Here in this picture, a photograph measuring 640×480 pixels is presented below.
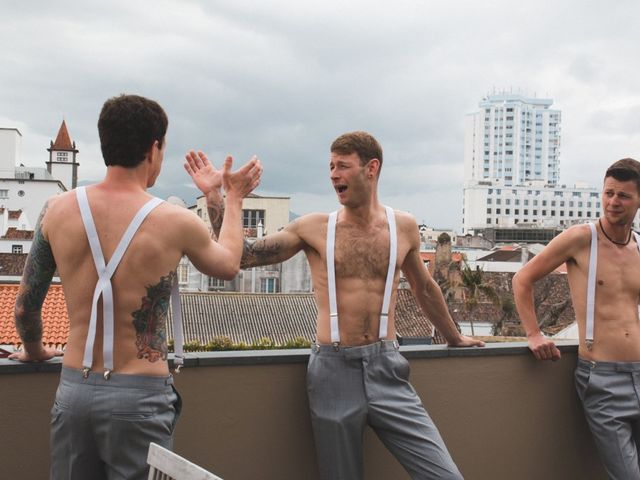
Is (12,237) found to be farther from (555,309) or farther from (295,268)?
(555,309)

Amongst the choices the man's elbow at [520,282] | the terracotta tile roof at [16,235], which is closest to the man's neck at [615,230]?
the man's elbow at [520,282]

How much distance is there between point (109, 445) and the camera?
2027mm

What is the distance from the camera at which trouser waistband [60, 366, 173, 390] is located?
2055 millimetres

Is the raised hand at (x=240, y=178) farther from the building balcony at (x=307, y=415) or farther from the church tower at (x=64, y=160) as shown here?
the church tower at (x=64, y=160)

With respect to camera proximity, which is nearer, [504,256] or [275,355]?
[275,355]

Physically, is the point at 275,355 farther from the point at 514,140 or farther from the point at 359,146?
the point at 514,140

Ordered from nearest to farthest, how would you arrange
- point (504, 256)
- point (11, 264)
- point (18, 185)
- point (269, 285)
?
point (11, 264) → point (269, 285) → point (504, 256) → point (18, 185)

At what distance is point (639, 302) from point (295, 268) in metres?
32.0

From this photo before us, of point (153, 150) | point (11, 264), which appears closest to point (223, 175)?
point (153, 150)

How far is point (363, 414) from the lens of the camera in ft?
8.96

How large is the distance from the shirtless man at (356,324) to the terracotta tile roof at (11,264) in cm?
2832

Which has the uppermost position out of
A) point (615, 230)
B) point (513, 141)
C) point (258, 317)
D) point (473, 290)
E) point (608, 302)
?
point (513, 141)

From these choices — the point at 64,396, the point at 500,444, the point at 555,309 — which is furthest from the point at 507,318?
the point at 64,396

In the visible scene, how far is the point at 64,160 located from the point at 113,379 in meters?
83.5
